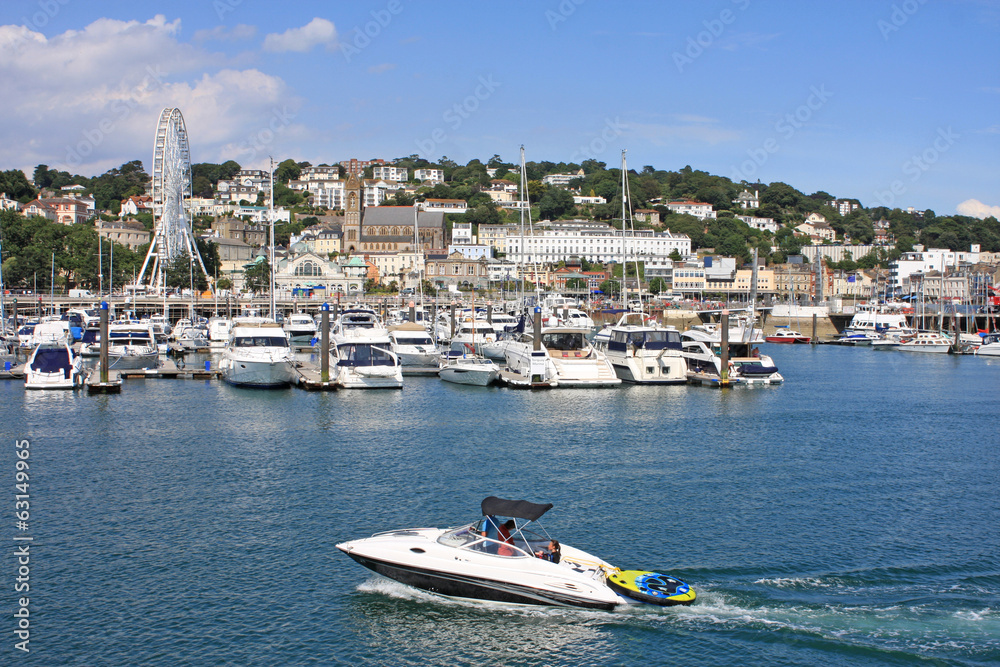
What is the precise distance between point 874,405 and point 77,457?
3375 cm

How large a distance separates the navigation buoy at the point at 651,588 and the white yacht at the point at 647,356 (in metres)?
29.3

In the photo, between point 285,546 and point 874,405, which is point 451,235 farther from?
point 285,546

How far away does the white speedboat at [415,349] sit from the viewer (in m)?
50.3

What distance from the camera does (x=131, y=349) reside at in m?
48.8

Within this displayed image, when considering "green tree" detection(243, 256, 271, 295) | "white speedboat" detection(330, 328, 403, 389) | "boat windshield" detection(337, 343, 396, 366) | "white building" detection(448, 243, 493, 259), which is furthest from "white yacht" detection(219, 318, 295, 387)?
"white building" detection(448, 243, 493, 259)

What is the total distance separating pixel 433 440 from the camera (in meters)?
29.2

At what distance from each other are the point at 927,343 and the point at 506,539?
7445cm

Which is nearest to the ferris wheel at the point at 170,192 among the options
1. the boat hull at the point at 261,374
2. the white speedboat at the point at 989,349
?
the boat hull at the point at 261,374

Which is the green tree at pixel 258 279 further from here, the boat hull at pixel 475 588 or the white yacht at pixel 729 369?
the boat hull at pixel 475 588

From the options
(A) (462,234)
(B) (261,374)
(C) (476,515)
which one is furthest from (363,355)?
(A) (462,234)

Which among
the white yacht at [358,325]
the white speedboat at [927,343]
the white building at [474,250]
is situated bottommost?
the white speedboat at [927,343]

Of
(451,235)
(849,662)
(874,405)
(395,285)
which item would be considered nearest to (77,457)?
(849,662)

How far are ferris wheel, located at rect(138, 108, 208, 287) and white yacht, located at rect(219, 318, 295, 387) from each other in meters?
49.0

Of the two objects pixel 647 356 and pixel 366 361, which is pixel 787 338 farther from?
pixel 366 361
